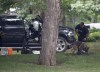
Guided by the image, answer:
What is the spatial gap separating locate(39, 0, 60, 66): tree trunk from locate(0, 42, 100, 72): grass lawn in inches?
14.7

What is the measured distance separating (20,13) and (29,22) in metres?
0.64

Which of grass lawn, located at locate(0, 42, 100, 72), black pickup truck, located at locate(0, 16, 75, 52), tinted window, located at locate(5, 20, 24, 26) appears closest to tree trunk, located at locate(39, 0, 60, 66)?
grass lawn, located at locate(0, 42, 100, 72)

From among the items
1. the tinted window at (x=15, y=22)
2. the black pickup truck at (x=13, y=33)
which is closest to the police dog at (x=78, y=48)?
the black pickup truck at (x=13, y=33)

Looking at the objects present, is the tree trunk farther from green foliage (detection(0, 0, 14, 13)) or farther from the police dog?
the police dog

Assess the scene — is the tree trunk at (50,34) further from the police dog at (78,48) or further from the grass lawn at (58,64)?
the police dog at (78,48)

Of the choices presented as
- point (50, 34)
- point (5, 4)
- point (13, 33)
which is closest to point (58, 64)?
point (50, 34)

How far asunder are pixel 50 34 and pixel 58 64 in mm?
1172

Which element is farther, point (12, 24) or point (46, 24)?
point (12, 24)

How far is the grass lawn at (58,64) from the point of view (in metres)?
12.8

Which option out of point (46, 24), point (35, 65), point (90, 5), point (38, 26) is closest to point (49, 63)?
point (35, 65)

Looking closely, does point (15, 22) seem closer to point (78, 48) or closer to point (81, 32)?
point (81, 32)

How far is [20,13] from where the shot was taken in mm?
17906

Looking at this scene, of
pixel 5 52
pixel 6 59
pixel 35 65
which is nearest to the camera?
pixel 35 65

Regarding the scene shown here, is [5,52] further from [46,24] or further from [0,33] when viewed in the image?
[46,24]
